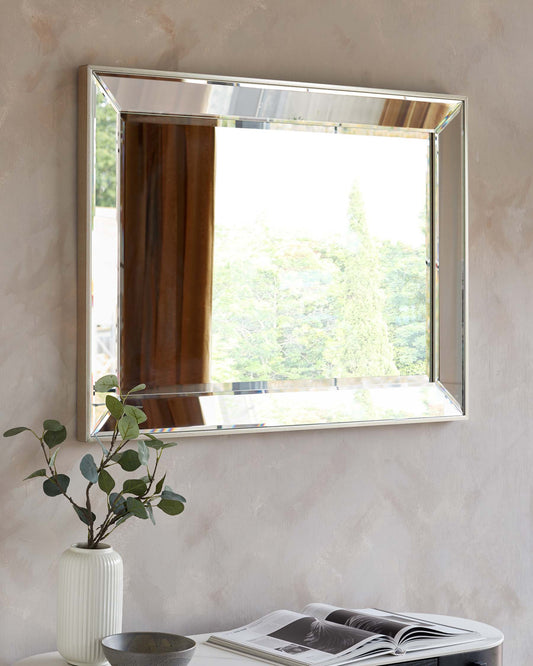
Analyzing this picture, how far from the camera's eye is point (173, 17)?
1956 mm

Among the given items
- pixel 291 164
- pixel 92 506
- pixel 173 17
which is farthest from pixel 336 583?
pixel 173 17

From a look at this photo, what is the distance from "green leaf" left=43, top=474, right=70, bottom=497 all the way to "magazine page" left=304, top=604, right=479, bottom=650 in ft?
1.98

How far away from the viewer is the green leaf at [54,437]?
5.78 ft

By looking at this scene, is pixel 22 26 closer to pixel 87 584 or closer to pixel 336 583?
pixel 87 584

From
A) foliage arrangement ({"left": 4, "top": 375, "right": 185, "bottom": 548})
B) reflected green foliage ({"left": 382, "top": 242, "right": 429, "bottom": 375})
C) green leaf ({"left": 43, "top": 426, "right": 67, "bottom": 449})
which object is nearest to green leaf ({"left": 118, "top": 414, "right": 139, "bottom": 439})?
foliage arrangement ({"left": 4, "top": 375, "right": 185, "bottom": 548})

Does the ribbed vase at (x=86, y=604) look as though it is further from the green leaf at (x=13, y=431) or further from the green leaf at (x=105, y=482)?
the green leaf at (x=13, y=431)

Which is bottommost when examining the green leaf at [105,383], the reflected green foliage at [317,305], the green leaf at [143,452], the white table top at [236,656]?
the white table top at [236,656]

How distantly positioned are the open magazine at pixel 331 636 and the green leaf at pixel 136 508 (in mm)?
350

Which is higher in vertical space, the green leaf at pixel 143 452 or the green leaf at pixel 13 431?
the green leaf at pixel 13 431

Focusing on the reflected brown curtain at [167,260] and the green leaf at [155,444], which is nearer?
the green leaf at [155,444]

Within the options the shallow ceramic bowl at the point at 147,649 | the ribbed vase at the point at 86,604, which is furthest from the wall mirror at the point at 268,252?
the shallow ceramic bowl at the point at 147,649

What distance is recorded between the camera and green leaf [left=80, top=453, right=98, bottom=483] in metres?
1.71

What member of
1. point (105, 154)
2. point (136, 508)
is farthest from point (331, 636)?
point (105, 154)

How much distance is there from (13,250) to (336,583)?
3.28 ft
